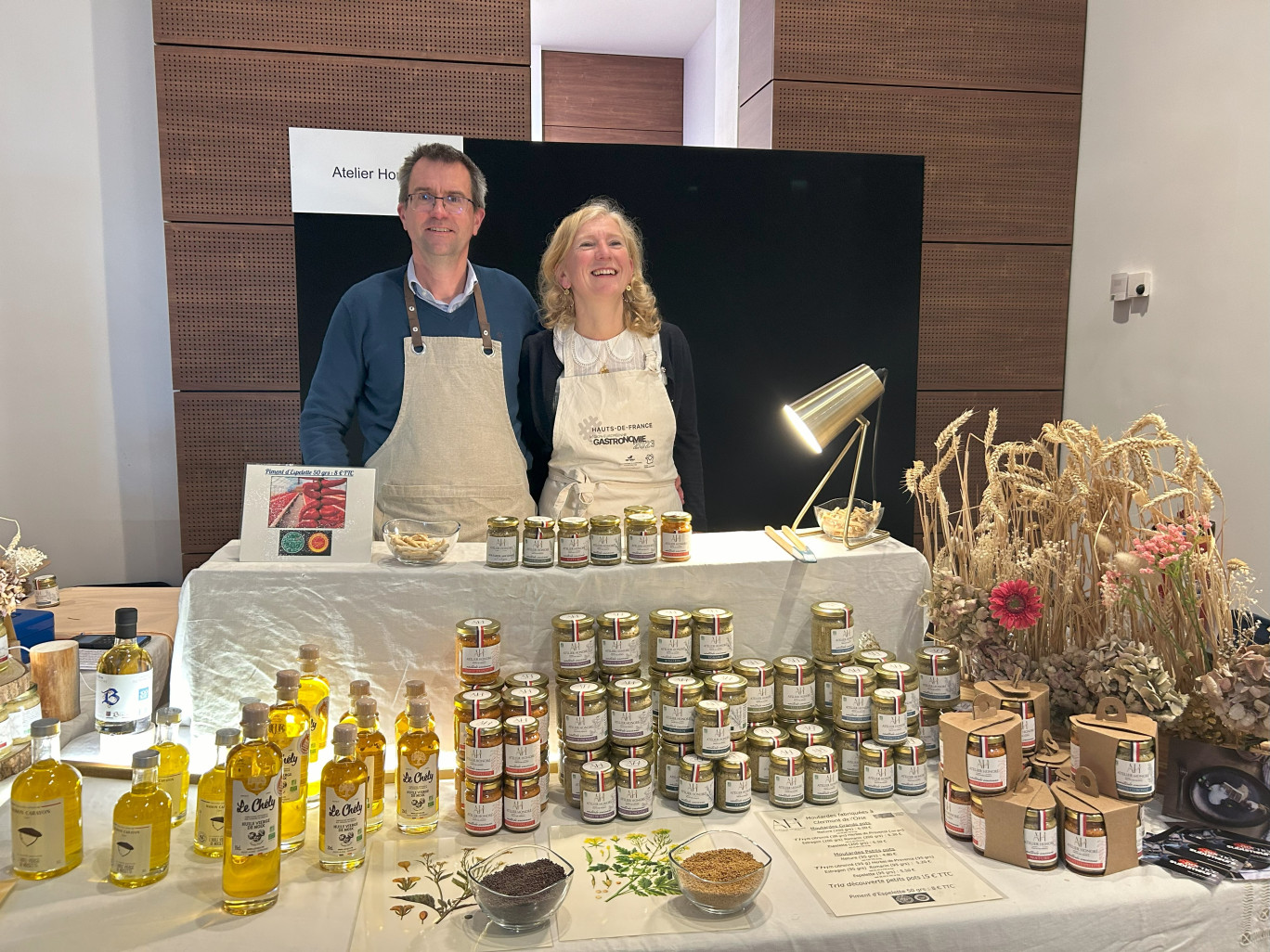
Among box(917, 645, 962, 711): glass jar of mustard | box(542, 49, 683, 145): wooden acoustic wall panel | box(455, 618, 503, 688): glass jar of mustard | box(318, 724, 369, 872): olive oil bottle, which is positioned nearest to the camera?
box(318, 724, 369, 872): olive oil bottle

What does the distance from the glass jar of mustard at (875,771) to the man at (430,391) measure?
1.53 m

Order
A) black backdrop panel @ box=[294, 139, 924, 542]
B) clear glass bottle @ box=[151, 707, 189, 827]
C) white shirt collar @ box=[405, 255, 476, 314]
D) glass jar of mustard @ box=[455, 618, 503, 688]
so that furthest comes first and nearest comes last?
black backdrop panel @ box=[294, 139, 924, 542] < white shirt collar @ box=[405, 255, 476, 314] < glass jar of mustard @ box=[455, 618, 503, 688] < clear glass bottle @ box=[151, 707, 189, 827]

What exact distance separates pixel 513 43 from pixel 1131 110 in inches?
88.0

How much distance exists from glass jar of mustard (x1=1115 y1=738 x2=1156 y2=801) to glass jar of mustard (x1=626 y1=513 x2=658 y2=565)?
0.80m

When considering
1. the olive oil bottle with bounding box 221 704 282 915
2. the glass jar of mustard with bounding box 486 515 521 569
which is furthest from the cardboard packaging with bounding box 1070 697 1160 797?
the olive oil bottle with bounding box 221 704 282 915

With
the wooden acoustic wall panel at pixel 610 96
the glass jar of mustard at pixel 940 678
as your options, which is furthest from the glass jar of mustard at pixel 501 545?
the wooden acoustic wall panel at pixel 610 96

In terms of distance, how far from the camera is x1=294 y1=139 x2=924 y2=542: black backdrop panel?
3189 mm

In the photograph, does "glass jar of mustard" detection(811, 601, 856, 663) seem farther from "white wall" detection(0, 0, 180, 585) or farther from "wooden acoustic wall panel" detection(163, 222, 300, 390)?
"white wall" detection(0, 0, 180, 585)

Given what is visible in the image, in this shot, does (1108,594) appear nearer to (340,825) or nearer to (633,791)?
(633,791)

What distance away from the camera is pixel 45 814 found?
4.28 ft

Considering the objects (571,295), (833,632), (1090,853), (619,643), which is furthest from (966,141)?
(1090,853)

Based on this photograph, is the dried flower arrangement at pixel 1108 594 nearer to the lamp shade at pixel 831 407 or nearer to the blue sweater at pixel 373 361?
the lamp shade at pixel 831 407

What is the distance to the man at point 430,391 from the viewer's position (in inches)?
112

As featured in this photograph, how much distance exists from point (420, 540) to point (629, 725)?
0.50 m
